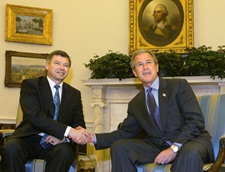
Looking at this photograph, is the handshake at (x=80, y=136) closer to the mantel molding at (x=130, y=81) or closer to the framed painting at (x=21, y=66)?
the mantel molding at (x=130, y=81)

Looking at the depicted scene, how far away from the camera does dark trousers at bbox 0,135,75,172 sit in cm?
295

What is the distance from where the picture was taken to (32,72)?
5285 mm

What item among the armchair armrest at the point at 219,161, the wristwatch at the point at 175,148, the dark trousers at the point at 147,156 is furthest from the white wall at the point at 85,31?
the armchair armrest at the point at 219,161

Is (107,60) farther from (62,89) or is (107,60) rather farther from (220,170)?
(220,170)

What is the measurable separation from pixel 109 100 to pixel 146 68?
2.23 meters

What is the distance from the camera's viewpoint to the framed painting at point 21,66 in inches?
205

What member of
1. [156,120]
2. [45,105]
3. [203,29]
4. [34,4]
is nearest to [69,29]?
[34,4]

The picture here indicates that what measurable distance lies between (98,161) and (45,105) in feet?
6.74

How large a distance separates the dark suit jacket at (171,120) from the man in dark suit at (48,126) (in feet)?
1.07

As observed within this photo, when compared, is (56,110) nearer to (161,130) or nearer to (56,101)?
(56,101)

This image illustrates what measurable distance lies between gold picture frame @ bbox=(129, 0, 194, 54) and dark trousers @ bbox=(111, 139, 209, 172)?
253 cm

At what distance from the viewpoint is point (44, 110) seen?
339cm

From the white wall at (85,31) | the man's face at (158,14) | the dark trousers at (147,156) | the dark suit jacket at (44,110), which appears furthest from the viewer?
the white wall at (85,31)

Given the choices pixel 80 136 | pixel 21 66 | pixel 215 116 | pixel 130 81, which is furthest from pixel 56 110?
pixel 21 66
